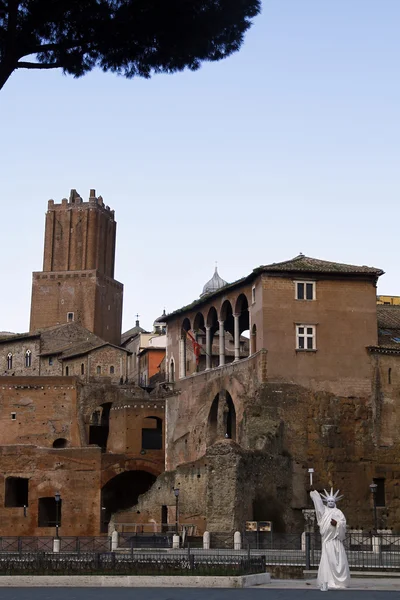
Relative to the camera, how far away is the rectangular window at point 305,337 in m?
46.1

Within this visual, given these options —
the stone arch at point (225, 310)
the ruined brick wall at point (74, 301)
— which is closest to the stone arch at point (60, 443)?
the stone arch at point (225, 310)

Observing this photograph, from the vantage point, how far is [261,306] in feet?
152

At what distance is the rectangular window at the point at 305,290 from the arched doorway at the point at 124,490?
49.2ft

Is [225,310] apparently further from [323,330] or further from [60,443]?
[60,443]

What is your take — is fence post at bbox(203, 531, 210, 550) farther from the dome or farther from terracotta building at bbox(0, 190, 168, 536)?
the dome

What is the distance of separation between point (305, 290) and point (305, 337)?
6.50 feet

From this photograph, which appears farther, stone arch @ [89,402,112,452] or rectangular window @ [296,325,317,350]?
stone arch @ [89,402,112,452]

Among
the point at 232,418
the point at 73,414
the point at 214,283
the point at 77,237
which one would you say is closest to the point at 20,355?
the point at 77,237

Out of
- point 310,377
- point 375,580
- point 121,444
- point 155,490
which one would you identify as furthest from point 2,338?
point 375,580

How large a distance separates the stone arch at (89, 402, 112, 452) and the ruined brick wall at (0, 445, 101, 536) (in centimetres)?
821

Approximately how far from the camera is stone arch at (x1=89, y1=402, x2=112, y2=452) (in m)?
62.4

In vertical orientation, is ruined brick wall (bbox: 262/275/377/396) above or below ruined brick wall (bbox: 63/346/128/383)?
below

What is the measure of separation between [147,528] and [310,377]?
944 cm

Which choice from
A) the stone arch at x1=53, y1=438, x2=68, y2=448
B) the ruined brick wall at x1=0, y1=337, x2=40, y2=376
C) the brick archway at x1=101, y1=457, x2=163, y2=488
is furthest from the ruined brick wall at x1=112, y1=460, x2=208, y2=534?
the ruined brick wall at x1=0, y1=337, x2=40, y2=376
